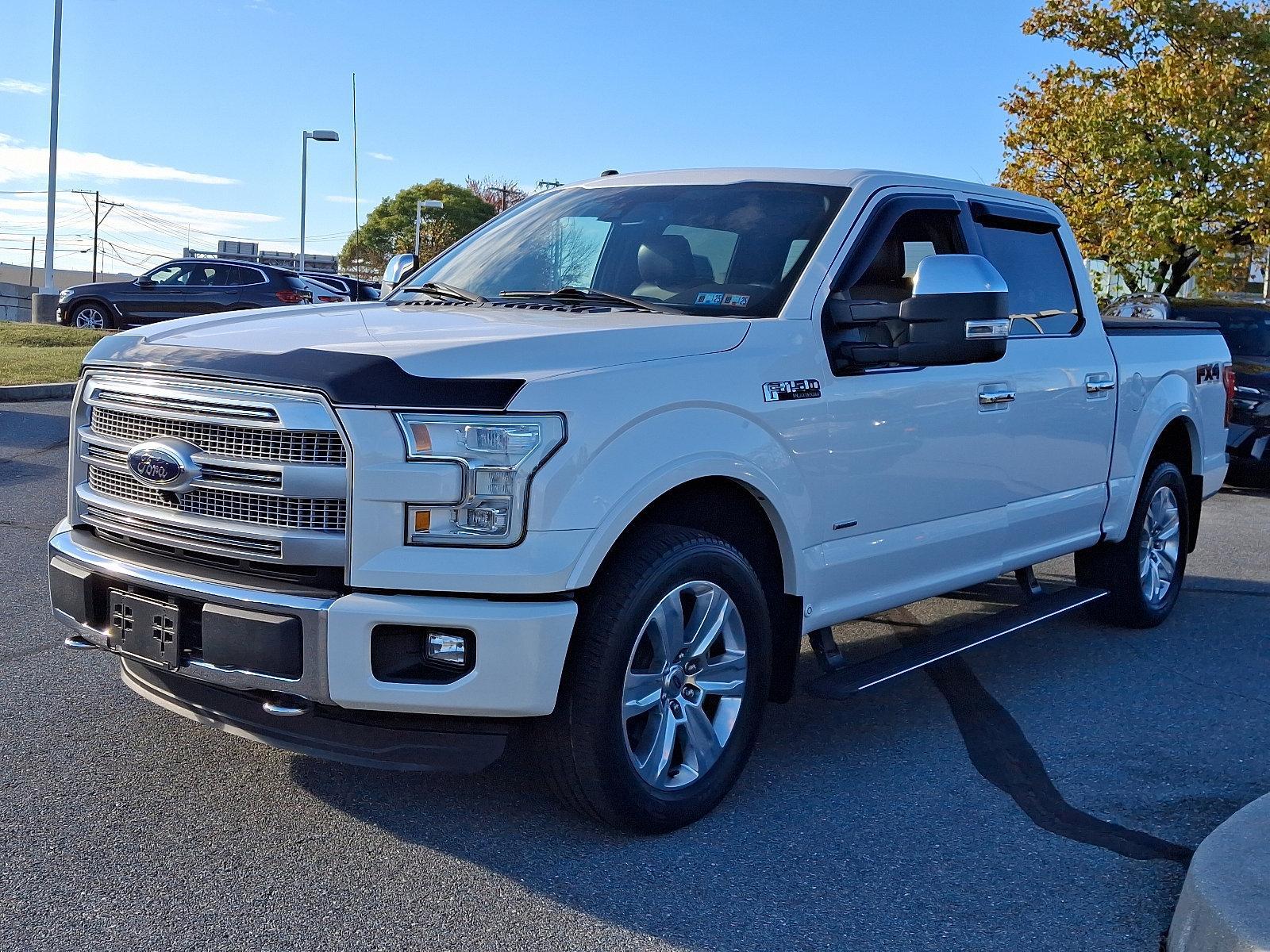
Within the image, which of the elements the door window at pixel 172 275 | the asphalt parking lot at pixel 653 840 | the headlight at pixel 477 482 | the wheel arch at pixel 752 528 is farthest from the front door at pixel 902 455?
the door window at pixel 172 275

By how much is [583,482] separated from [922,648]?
6.31ft

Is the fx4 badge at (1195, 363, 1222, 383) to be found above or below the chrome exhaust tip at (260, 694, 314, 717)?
above

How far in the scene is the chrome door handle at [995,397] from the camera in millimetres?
4953

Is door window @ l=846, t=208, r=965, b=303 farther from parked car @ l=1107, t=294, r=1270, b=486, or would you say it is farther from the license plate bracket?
parked car @ l=1107, t=294, r=1270, b=486

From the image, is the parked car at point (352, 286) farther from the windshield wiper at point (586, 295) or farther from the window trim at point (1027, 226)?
the windshield wiper at point (586, 295)

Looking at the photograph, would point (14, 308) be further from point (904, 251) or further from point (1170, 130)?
point (904, 251)

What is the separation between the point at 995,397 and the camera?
502cm

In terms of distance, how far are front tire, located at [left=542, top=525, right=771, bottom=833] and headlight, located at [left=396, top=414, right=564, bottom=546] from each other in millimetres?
369

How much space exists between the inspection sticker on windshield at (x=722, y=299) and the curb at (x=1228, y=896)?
2.09m

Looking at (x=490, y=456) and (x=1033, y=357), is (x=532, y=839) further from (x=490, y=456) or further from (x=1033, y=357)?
(x=1033, y=357)

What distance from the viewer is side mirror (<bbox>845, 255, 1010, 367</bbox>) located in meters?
4.30

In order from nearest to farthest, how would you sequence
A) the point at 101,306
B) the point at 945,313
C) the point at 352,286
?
1. the point at 945,313
2. the point at 101,306
3. the point at 352,286

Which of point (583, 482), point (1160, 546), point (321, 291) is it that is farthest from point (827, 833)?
point (321, 291)

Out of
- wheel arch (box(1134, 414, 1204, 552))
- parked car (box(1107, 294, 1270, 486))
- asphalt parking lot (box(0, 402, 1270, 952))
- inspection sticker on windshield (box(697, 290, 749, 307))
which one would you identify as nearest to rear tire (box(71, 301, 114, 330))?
parked car (box(1107, 294, 1270, 486))
